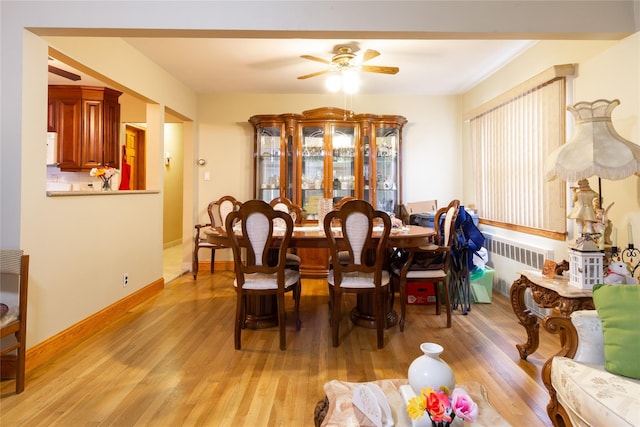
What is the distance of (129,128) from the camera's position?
6.07 metres

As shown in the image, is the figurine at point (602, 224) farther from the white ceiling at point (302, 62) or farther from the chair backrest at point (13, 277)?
the chair backrest at point (13, 277)

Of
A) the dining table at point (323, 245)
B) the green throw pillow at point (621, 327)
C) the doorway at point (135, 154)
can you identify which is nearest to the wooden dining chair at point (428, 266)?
the dining table at point (323, 245)

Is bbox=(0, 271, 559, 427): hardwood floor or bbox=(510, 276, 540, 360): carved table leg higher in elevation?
bbox=(510, 276, 540, 360): carved table leg

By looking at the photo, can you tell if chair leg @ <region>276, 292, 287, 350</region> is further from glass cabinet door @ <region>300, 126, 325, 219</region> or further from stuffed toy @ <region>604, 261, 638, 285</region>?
glass cabinet door @ <region>300, 126, 325, 219</region>

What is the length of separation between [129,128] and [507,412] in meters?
6.47

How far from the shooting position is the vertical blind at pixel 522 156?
2943 mm

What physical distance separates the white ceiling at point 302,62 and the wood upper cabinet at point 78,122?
159 mm

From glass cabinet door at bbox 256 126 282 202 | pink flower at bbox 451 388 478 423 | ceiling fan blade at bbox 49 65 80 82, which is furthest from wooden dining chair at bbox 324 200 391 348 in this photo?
ceiling fan blade at bbox 49 65 80 82

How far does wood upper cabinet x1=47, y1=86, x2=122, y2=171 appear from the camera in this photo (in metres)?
4.14

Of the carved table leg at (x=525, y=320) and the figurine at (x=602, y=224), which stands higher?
the figurine at (x=602, y=224)

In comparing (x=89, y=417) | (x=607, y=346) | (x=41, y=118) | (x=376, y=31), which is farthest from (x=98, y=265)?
(x=607, y=346)

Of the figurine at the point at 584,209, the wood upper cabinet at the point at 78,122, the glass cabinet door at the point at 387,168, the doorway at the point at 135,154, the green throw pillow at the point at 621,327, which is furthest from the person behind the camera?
the doorway at the point at 135,154

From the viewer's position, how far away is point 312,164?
189 inches

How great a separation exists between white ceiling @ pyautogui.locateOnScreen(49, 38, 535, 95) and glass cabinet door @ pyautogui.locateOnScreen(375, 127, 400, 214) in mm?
633
